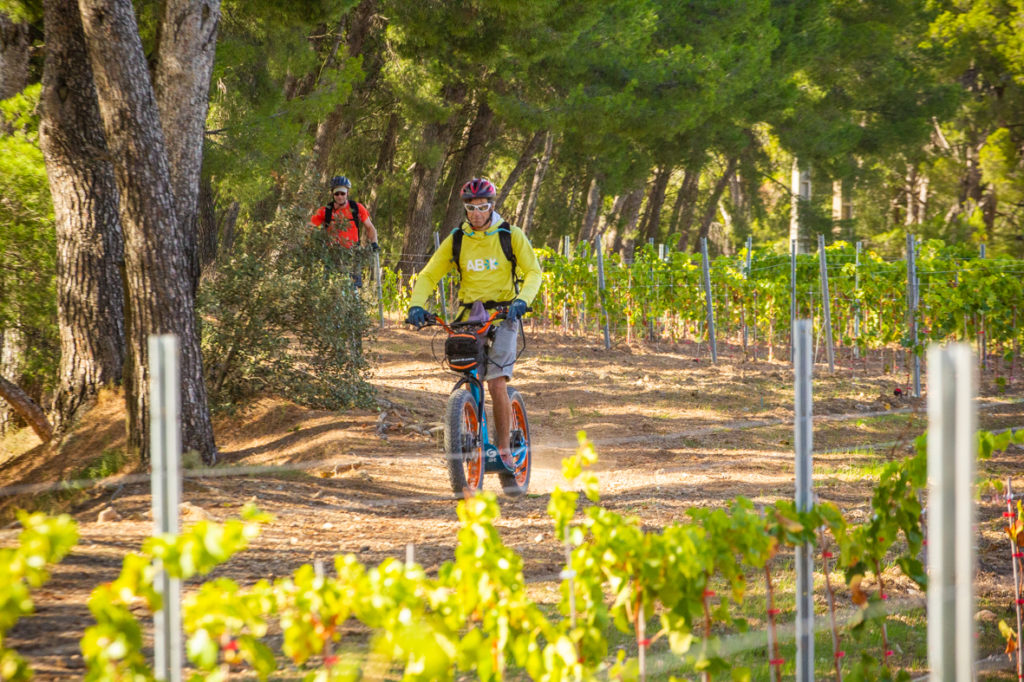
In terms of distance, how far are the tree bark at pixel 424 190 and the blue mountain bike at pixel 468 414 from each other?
1267cm

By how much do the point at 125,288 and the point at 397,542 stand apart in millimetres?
2946

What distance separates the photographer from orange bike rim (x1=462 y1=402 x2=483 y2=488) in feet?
19.8

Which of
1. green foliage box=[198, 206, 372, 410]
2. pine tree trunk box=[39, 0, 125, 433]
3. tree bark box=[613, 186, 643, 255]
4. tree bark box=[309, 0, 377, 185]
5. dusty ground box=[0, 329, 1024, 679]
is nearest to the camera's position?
dusty ground box=[0, 329, 1024, 679]

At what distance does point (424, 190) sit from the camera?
63.8 ft

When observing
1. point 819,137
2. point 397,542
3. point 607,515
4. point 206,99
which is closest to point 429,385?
point 206,99

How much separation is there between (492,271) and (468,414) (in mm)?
897

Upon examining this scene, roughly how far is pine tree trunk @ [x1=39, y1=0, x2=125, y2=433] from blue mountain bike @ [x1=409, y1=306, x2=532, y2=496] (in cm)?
319

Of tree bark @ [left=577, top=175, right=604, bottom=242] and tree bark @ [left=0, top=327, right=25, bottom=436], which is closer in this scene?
tree bark @ [left=0, top=327, right=25, bottom=436]

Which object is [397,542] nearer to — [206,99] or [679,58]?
[206,99]

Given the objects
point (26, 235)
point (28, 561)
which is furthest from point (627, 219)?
point (28, 561)

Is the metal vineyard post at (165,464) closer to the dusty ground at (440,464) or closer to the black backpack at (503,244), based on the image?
the dusty ground at (440,464)

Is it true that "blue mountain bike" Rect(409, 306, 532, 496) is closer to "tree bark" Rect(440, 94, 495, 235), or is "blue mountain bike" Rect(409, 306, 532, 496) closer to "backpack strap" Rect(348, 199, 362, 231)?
"backpack strap" Rect(348, 199, 362, 231)

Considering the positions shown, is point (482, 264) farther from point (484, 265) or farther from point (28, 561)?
point (28, 561)

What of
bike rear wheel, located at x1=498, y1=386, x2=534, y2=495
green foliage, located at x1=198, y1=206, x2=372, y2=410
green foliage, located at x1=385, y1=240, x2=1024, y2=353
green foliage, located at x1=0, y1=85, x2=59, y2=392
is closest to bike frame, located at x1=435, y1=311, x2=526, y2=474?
bike rear wheel, located at x1=498, y1=386, x2=534, y2=495
